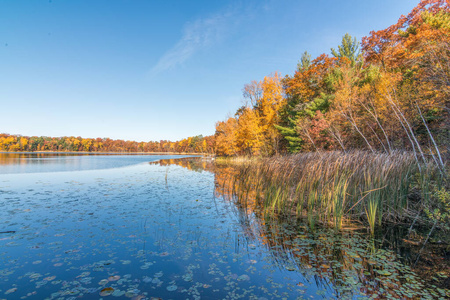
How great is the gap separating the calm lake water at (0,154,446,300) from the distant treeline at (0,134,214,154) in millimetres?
78645

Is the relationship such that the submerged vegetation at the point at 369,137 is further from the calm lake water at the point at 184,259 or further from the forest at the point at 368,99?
the calm lake water at the point at 184,259

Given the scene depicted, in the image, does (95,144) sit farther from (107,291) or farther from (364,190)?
(364,190)

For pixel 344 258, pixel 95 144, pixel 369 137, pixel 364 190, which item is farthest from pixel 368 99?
pixel 95 144

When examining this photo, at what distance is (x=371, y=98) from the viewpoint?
643 inches

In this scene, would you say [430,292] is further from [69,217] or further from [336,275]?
[69,217]

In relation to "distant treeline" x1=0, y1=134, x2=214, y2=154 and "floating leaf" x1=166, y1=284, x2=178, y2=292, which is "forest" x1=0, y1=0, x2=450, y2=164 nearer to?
"floating leaf" x1=166, y1=284, x2=178, y2=292

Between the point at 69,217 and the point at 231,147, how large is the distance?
123 ft

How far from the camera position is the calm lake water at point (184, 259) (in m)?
3.32

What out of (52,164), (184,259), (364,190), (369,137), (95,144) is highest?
(95,144)

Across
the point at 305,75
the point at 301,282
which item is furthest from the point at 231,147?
the point at 301,282

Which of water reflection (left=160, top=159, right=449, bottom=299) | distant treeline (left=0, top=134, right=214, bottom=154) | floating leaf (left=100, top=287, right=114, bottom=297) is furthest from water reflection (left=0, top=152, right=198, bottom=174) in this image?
distant treeline (left=0, top=134, right=214, bottom=154)

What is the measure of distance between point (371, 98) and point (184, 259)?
1818 cm

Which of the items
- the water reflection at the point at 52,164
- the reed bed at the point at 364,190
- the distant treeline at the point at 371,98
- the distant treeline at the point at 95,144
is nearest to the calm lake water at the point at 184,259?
the reed bed at the point at 364,190

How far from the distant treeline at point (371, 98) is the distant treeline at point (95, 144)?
181 feet
